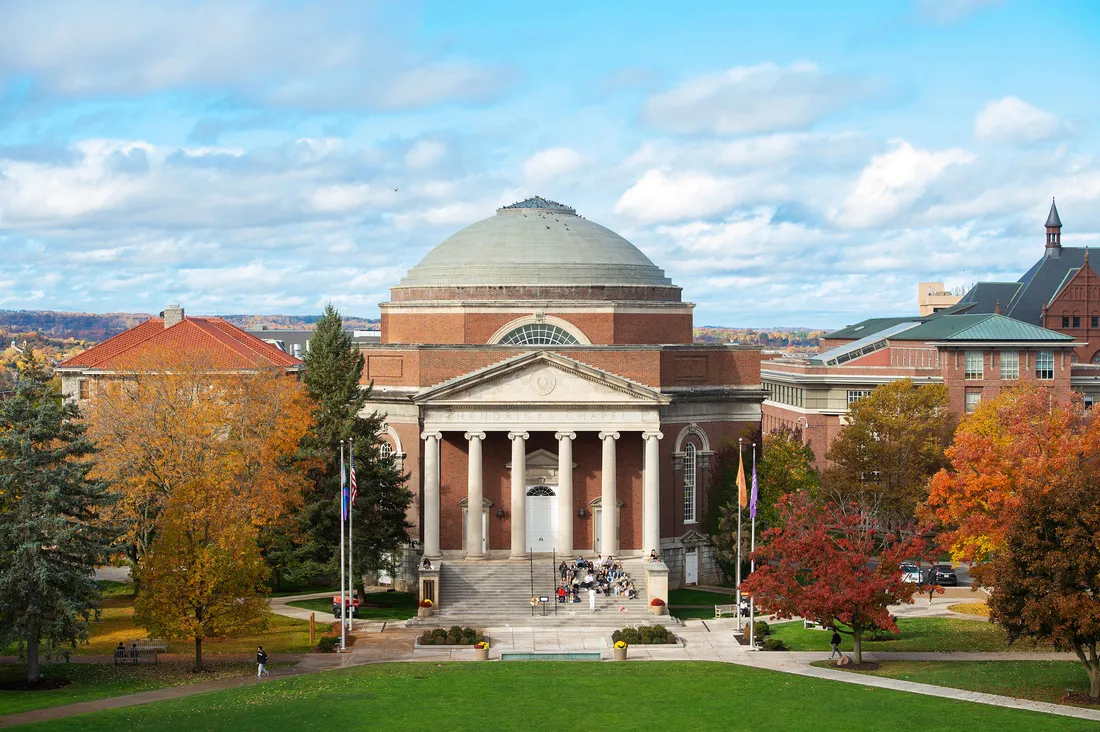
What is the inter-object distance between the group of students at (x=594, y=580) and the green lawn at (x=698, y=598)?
3799mm

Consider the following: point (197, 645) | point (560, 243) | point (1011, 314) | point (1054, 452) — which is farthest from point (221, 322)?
point (1011, 314)

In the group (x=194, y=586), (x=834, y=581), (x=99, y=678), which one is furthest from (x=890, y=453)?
(x=99, y=678)

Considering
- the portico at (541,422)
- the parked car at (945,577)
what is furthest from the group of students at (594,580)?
the parked car at (945,577)

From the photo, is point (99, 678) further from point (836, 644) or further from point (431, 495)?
point (836, 644)

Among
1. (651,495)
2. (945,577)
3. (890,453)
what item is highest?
(890,453)

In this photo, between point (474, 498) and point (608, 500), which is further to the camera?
point (474, 498)

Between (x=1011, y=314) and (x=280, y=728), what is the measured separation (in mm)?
116618

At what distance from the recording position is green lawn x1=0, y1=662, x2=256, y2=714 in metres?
46.4

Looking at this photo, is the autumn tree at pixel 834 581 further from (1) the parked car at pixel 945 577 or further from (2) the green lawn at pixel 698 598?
(1) the parked car at pixel 945 577

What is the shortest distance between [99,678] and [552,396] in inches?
1019

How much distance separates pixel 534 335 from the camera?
74.9m

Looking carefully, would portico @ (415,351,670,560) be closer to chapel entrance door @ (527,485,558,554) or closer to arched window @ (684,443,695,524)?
chapel entrance door @ (527,485,558,554)

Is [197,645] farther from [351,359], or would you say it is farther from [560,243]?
[560,243]

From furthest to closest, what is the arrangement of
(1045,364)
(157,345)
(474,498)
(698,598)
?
(1045,364) < (157,345) < (698,598) < (474,498)
